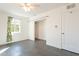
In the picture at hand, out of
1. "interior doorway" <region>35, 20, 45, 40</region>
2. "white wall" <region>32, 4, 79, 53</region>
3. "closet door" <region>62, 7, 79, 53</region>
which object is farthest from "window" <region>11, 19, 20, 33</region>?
"closet door" <region>62, 7, 79, 53</region>

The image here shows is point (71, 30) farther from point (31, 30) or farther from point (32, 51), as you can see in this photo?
point (31, 30)

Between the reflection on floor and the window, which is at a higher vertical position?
the window

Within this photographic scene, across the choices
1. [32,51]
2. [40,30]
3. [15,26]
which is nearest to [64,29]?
[32,51]

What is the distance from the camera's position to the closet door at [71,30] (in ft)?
11.7

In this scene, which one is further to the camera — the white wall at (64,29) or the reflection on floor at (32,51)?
the white wall at (64,29)

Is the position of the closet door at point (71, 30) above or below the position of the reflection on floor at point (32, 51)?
above

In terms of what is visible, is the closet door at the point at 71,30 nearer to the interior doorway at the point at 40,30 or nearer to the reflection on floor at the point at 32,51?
the reflection on floor at the point at 32,51

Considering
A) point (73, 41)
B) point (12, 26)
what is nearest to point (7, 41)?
point (12, 26)

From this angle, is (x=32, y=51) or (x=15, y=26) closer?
(x=32, y=51)

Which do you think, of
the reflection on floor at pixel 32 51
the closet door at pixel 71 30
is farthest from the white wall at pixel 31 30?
the closet door at pixel 71 30

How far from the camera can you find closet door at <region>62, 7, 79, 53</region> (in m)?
3.56

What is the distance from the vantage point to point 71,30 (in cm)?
378

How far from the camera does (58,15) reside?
4539mm

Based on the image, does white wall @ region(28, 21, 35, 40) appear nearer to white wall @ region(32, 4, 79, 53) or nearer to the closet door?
Result: white wall @ region(32, 4, 79, 53)
